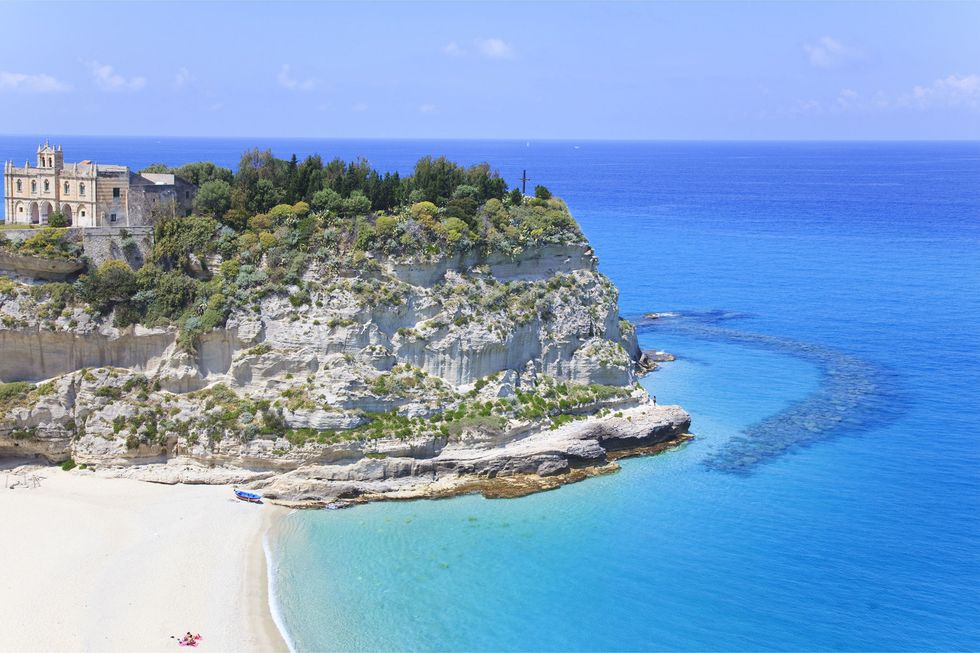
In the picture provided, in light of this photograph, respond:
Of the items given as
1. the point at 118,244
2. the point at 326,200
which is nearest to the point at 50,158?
the point at 118,244

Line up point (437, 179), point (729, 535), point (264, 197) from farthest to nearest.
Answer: point (437, 179)
point (264, 197)
point (729, 535)

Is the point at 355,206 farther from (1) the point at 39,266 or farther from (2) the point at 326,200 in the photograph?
(1) the point at 39,266

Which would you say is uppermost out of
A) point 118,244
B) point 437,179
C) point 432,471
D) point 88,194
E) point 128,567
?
point 437,179

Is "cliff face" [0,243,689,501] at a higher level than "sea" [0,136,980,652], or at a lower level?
higher

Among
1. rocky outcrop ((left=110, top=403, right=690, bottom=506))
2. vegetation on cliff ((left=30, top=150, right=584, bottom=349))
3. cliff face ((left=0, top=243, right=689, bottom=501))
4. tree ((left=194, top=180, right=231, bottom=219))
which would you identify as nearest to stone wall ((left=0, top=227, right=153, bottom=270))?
vegetation on cliff ((left=30, top=150, right=584, bottom=349))

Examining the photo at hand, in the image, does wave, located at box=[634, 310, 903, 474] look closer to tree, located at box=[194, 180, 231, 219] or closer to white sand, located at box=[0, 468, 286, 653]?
white sand, located at box=[0, 468, 286, 653]

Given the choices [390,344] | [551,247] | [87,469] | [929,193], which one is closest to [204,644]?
[87,469]

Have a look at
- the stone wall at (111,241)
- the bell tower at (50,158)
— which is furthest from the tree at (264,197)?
the bell tower at (50,158)
